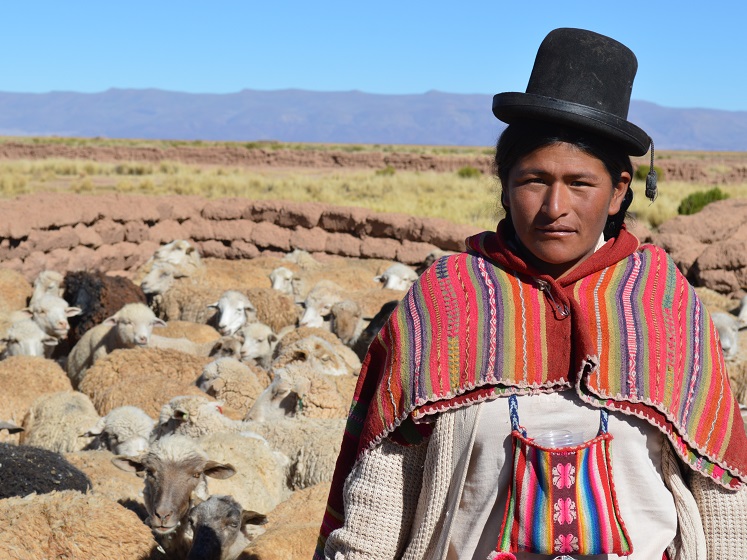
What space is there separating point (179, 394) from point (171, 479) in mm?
2547

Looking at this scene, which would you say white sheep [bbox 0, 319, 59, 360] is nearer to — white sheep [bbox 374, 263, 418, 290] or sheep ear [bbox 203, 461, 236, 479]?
white sheep [bbox 374, 263, 418, 290]

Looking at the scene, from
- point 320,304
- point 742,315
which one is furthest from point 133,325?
point 742,315

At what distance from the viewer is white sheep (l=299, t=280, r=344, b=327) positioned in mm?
10430

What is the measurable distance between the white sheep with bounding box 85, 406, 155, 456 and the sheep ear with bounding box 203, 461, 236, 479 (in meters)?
1.44

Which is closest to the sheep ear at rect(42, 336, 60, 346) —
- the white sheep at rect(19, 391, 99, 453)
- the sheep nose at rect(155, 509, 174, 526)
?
the white sheep at rect(19, 391, 99, 453)

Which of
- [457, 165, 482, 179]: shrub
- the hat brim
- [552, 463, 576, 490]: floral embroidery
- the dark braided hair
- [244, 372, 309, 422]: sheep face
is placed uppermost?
the hat brim

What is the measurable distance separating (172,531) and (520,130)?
331 cm

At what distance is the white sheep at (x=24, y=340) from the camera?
30.0 feet

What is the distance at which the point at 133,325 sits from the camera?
916cm

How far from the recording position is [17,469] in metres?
4.71

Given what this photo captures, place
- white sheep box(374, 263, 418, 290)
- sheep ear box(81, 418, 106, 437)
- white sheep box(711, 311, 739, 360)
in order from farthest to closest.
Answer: white sheep box(374, 263, 418, 290) < white sheep box(711, 311, 739, 360) < sheep ear box(81, 418, 106, 437)

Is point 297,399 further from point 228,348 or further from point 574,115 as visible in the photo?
point 574,115

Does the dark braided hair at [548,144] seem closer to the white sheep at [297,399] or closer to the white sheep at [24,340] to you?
the white sheep at [297,399]

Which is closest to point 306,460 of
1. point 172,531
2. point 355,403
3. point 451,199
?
point 172,531
